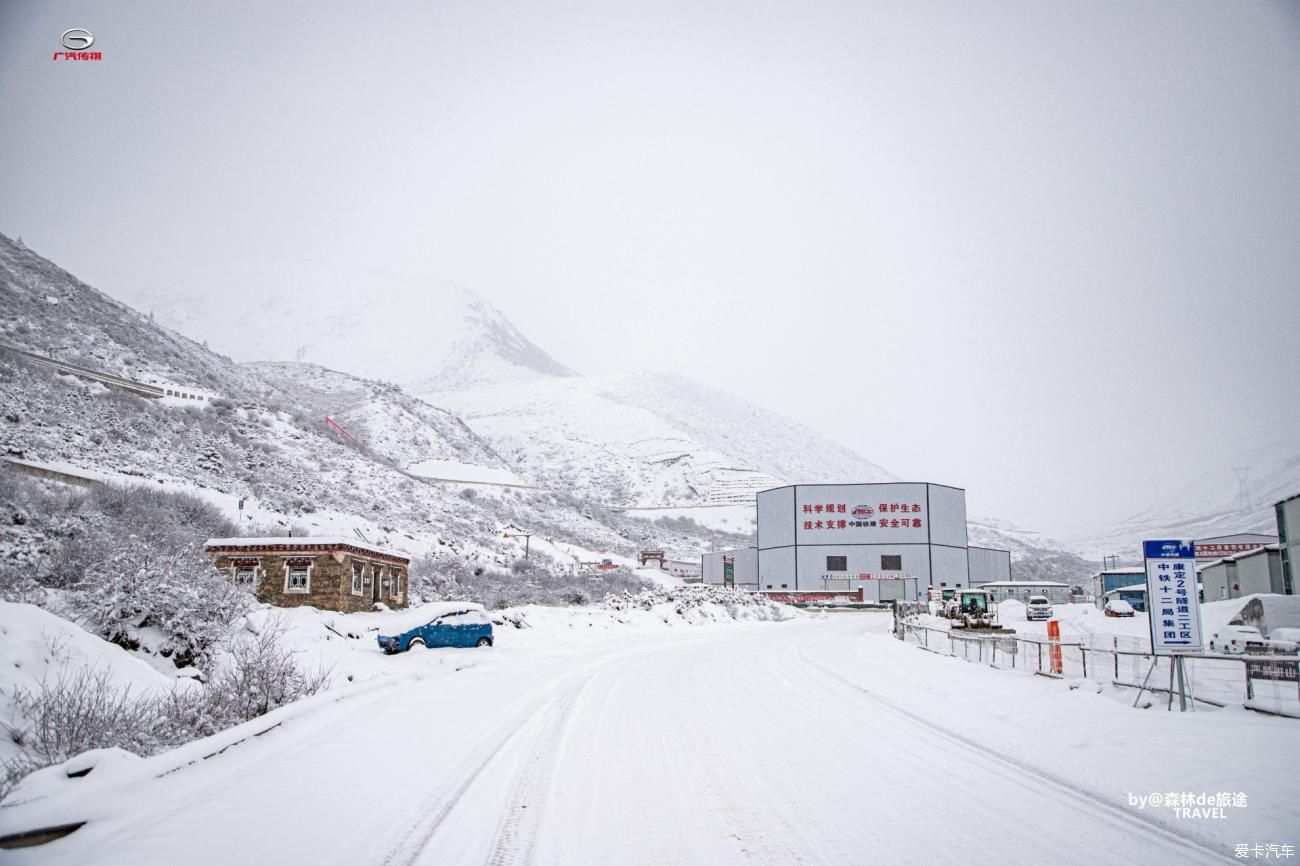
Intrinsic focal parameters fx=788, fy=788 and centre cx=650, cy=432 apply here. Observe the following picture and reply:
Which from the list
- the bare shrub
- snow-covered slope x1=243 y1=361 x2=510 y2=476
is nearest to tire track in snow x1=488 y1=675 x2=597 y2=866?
the bare shrub

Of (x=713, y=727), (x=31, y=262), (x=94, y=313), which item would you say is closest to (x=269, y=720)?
(x=713, y=727)

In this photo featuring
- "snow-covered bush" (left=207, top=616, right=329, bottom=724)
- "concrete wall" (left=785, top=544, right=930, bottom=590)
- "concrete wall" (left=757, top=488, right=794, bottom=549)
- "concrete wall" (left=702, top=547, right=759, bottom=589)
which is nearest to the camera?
"snow-covered bush" (left=207, top=616, right=329, bottom=724)

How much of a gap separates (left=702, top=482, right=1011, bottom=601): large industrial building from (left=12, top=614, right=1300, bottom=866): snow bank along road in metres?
68.6

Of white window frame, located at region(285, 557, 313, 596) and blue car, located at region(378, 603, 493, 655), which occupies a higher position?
white window frame, located at region(285, 557, 313, 596)

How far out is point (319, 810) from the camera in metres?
7.56

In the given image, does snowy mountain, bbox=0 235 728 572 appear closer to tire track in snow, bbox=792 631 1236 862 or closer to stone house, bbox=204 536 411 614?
stone house, bbox=204 536 411 614

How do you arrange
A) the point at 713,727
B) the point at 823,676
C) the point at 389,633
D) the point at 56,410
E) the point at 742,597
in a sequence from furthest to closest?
the point at 742,597 < the point at 56,410 < the point at 389,633 < the point at 823,676 < the point at 713,727

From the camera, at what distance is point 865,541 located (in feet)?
273

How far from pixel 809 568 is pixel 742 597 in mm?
24192

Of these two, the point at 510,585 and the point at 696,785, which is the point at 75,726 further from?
the point at 510,585

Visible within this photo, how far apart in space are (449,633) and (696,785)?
19.3 metres

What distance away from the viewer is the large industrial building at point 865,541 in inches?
3236

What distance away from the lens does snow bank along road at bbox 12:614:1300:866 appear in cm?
646

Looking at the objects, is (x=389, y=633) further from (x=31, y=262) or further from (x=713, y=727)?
(x=31, y=262)
